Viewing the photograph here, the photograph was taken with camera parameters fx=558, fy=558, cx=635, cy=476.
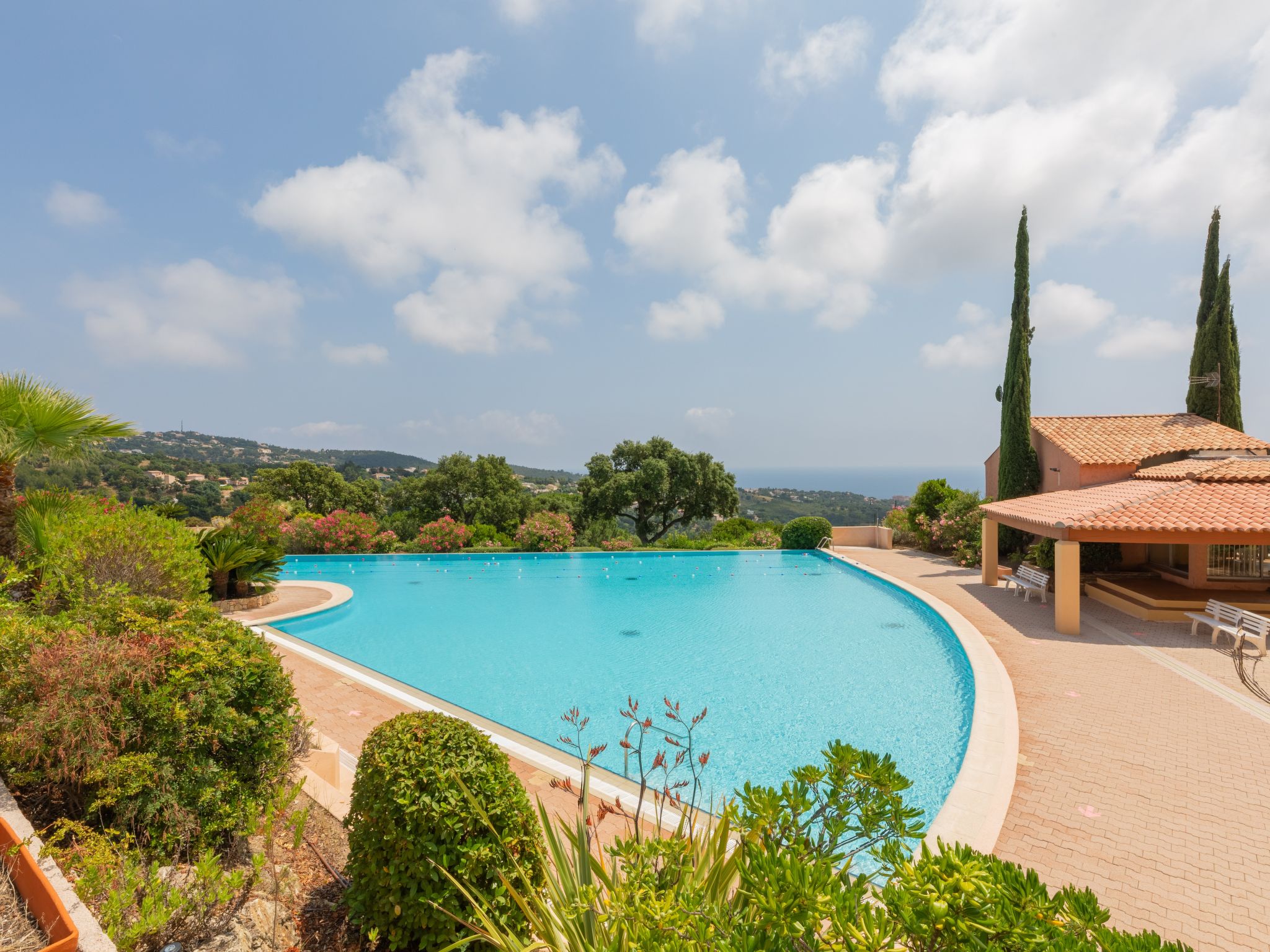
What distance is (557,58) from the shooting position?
1223cm

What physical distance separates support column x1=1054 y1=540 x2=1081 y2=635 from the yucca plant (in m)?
14.8

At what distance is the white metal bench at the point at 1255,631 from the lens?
25.5 ft

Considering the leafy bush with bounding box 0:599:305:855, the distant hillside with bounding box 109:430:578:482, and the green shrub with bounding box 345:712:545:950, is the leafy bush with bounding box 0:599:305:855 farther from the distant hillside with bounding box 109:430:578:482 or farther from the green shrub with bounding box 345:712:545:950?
the distant hillside with bounding box 109:430:578:482

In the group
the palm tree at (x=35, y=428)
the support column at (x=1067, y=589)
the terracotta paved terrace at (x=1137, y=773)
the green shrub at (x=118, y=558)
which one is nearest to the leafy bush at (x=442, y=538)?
the terracotta paved terrace at (x=1137, y=773)

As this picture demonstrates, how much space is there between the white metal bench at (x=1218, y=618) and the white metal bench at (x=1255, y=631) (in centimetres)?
7

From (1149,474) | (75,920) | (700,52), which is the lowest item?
(75,920)

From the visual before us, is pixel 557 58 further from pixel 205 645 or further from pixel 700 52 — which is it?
pixel 205 645

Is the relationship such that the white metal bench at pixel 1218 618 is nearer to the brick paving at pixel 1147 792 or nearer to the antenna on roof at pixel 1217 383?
the brick paving at pixel 1147 792

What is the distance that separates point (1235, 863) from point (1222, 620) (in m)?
7.36

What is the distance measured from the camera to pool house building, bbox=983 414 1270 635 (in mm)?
9016

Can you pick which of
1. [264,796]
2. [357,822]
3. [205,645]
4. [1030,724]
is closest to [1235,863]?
[1030,724]

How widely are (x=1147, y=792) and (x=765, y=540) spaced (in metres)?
17.8

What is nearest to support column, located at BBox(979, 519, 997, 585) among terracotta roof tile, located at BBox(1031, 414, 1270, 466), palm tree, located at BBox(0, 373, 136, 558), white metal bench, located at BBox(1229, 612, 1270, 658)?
terracotta roof tile, located at BBox(1031, 414, 1270, 466)

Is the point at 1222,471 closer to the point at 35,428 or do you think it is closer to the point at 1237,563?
the point at 1237,563
